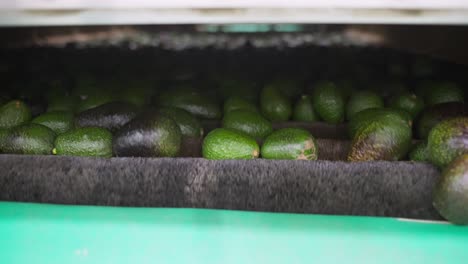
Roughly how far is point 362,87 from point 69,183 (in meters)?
1.05

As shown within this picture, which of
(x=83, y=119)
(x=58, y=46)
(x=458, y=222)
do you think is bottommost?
(x=458, y=222)

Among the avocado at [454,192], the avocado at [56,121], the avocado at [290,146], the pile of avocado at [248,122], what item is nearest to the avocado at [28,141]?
the pile of avocado at [248,122]

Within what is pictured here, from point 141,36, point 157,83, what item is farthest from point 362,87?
point 141,36

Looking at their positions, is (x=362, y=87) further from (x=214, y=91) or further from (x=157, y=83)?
(x=157, y=83)

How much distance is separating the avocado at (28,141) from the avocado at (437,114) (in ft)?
3.05

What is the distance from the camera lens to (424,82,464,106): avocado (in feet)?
4.40

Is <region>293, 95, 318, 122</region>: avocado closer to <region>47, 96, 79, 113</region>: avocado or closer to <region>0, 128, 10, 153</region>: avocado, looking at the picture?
<region>47, 96, 79, 113</region>: avocado

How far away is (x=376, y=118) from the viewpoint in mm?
1111

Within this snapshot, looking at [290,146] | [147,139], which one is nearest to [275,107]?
[290,146]

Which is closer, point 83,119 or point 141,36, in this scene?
point 83,119

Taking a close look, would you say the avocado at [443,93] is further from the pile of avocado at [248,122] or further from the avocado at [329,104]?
the avocado at [329,104]

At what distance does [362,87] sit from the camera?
1.59 meters

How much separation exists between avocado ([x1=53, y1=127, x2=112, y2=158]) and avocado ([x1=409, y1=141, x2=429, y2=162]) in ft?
2.28

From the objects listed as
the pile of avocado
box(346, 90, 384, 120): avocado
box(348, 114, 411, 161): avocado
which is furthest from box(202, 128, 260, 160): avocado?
box(346, 90, 384, 120): avocado
